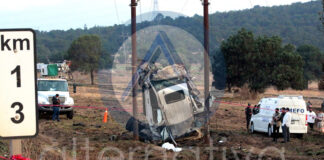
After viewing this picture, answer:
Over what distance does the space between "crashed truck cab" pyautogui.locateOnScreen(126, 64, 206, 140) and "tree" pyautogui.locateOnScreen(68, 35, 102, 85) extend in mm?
66211

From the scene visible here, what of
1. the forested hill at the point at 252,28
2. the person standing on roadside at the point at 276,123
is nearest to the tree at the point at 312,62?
the forested hill at the point at 252,28

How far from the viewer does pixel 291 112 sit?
25094 mm

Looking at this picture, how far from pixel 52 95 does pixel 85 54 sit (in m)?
62.9

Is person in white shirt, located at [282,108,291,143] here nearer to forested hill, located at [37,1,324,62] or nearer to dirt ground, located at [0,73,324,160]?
dirt ground, located at [0,73,324,160]

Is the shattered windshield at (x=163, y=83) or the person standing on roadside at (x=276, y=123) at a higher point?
the shattered windshield at (x=163, y=83)

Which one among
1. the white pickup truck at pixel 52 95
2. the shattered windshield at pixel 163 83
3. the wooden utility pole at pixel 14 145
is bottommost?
the white pickup truck at pixel 52 95

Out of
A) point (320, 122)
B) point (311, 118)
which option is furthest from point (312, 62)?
point (320, 122)

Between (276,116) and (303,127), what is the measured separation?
1.62m

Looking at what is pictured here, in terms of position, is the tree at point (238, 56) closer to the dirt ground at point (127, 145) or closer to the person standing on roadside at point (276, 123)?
the dirt ground at point (127, 145)

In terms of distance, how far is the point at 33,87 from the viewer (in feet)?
14.2

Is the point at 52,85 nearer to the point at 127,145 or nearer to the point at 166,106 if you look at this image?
the point at 166,106

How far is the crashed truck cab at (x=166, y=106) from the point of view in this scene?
21500mm

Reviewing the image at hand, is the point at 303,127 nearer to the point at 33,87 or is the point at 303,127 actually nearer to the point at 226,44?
the point at 33,87

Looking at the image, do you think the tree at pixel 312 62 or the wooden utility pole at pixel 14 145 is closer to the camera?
the wooden utility pole at pixel 14 145
